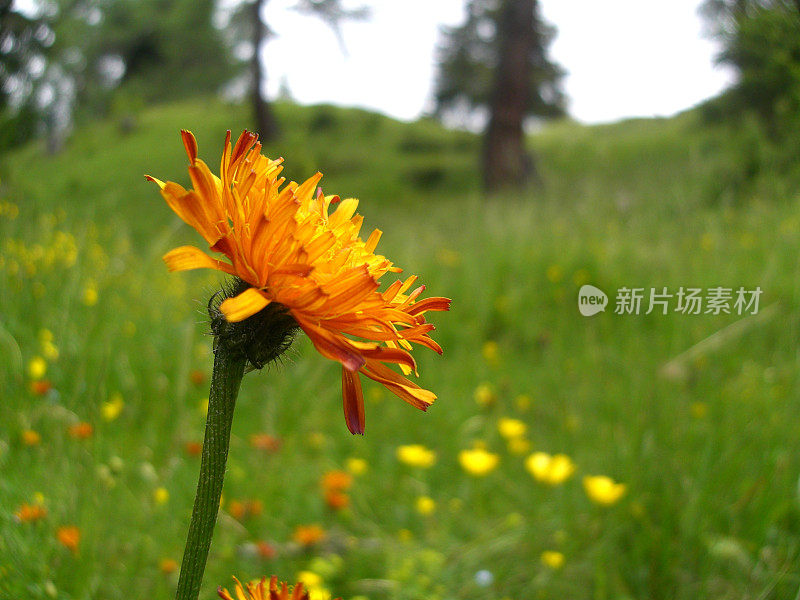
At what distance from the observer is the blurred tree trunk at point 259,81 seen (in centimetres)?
1538

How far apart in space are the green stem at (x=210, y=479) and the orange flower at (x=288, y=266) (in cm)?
8

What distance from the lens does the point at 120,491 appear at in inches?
66.8

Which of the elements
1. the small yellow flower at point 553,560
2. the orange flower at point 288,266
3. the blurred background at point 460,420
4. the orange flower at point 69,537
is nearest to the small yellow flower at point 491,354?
the blurred background at point 460,420

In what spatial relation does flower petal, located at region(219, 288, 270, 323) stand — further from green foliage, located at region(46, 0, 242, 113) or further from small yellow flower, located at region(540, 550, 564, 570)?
green foliage, located at region(46, 0, 242, 113)

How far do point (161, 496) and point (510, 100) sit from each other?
427 inches

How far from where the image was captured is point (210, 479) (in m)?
0.61

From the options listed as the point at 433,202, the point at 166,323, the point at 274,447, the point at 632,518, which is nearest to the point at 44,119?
the point at 166,323

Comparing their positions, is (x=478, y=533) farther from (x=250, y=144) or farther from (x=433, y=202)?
(x=433, y=202)

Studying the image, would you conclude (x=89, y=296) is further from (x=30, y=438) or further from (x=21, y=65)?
(x=21, y=65)

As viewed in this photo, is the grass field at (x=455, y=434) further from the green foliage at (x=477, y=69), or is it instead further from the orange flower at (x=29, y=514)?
the green foliage at (x=477, y=69)

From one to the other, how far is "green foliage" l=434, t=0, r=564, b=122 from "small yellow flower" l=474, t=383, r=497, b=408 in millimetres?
15975

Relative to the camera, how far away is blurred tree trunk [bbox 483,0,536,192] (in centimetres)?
1064

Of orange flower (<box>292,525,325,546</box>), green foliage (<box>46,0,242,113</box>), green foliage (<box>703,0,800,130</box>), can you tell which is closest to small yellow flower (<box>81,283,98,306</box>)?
orange flower (<box>292,525,325,546</box>)

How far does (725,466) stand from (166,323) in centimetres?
243
